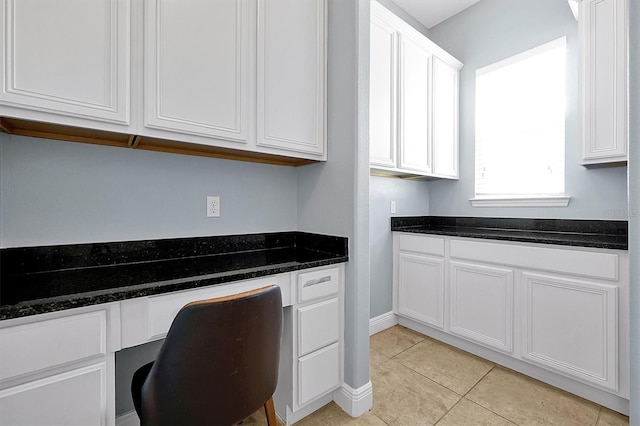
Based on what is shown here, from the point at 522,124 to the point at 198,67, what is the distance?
2701 mm

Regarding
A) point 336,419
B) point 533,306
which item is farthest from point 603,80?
point 336,419

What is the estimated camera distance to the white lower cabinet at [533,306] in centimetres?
164

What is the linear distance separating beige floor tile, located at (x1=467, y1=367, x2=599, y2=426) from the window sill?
1352 mm

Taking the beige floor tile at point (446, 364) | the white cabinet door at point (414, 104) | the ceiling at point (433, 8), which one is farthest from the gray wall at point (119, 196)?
the ceiling at point (433, 8)

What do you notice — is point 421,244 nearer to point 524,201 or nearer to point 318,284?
point 524,201

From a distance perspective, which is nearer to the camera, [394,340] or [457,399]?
[457,399]

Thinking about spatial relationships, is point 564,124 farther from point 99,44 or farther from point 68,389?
point 68,389

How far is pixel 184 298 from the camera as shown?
1.16m

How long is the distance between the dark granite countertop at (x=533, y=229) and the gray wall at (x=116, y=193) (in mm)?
1599

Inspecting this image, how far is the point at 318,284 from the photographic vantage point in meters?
1.56

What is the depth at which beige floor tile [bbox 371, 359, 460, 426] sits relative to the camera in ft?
5.30

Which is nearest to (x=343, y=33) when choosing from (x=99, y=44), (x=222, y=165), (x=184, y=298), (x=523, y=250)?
(x=222, y=165)

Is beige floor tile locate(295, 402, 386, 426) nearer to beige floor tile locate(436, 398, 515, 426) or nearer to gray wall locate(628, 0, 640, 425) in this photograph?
beige floor tile locate(436, 398, 515, 426)

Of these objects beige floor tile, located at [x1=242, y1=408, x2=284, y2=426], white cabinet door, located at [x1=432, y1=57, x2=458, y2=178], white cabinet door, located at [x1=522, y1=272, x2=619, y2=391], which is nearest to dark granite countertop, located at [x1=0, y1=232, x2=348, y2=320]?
beige floor tile, located at [x1=242, y1=408, x2=284, y2=426]
